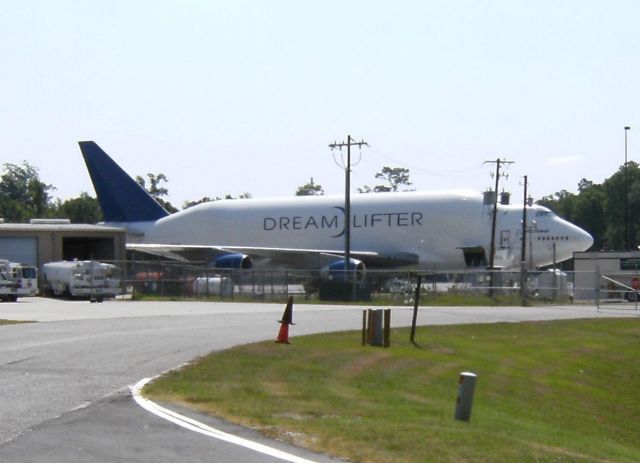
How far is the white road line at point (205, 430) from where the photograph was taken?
33.0ft

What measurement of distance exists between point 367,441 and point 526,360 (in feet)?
51.6

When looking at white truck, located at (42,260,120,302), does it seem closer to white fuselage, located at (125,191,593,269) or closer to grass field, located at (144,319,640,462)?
white fuselage, located at (125,191,593,269)

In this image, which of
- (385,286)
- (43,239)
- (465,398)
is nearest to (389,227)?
(385,286)

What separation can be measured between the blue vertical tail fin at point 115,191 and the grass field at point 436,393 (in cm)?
5044

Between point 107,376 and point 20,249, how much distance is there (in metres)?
41.7

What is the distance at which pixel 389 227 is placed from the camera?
68875 millimetres

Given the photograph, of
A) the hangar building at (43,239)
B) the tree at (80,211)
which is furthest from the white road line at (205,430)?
the tree at (80,211)

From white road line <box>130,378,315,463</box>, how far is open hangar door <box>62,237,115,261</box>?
47878 mm

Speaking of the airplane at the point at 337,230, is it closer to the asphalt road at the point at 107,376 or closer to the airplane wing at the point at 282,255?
Result: the airplane wing at the point at 282,255

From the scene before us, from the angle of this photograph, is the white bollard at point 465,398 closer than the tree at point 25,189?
Yes

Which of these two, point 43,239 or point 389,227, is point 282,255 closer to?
point 389,227

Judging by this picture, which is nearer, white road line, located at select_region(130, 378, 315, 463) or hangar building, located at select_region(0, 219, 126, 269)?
white road line, located at select_region(130, 378, 315, 463)

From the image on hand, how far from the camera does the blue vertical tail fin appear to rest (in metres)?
78.0

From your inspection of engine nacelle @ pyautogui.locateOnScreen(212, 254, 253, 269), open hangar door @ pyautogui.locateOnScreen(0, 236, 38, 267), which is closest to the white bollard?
open hangar door @ pyautogui.locateOnScreen(0, 236, 38, 267)
